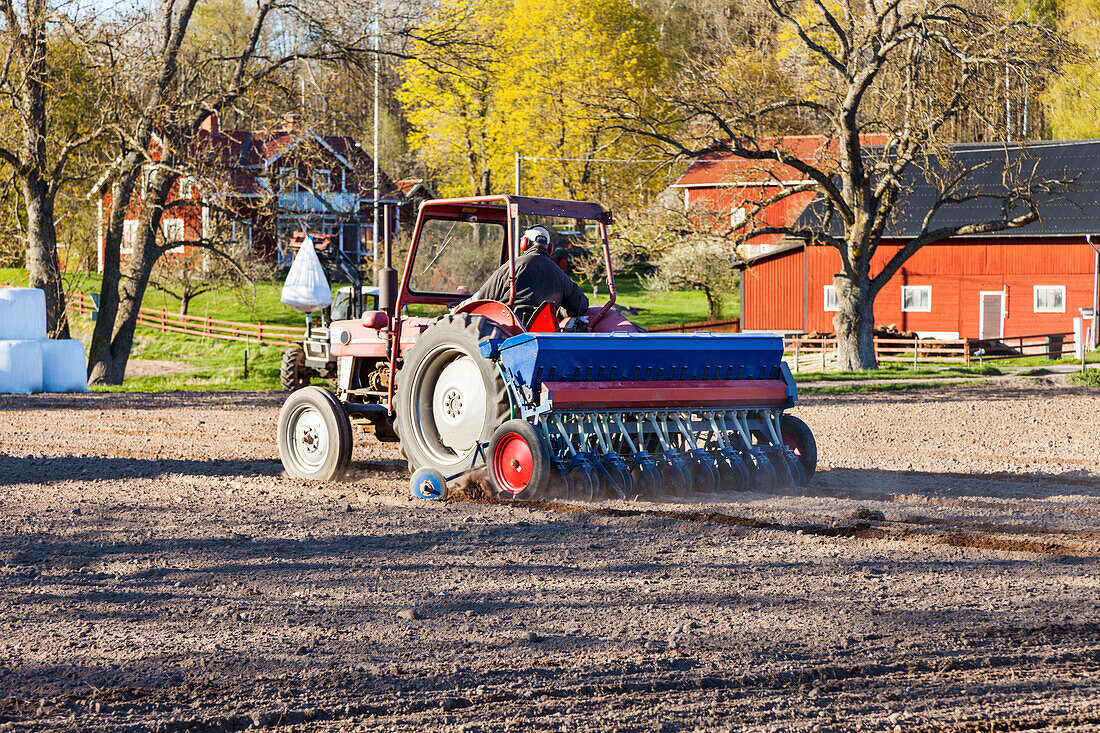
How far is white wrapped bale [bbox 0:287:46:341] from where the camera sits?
62.2 ft

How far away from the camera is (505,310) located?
899 cm

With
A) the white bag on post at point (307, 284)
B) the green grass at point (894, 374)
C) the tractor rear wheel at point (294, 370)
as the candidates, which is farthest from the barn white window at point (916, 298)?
Answer: the tractor rear wheel at point (294, 370)

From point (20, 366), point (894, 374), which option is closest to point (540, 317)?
point (20, 366)

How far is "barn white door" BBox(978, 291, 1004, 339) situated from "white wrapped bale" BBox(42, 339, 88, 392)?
29.1 meters

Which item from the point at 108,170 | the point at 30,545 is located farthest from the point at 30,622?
the point at 108,170

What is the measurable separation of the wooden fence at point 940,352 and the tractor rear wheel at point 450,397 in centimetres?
2327

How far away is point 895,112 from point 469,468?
18290 mm

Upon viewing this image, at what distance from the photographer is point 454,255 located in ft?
34.0

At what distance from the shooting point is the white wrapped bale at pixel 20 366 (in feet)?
61.5

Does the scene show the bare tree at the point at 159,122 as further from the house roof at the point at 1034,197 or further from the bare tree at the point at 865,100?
the house roof at the point at 1034,197

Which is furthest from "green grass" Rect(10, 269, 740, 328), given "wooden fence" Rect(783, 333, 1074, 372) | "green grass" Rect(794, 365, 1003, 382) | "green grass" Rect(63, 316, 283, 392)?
"green grass" Rect(794, 365, 1003, 382)

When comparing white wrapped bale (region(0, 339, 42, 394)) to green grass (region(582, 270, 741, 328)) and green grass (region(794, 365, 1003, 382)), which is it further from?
green grass (region(582, 270, 741, 328))

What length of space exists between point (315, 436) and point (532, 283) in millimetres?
2304

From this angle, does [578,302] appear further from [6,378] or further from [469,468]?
[6,378]
